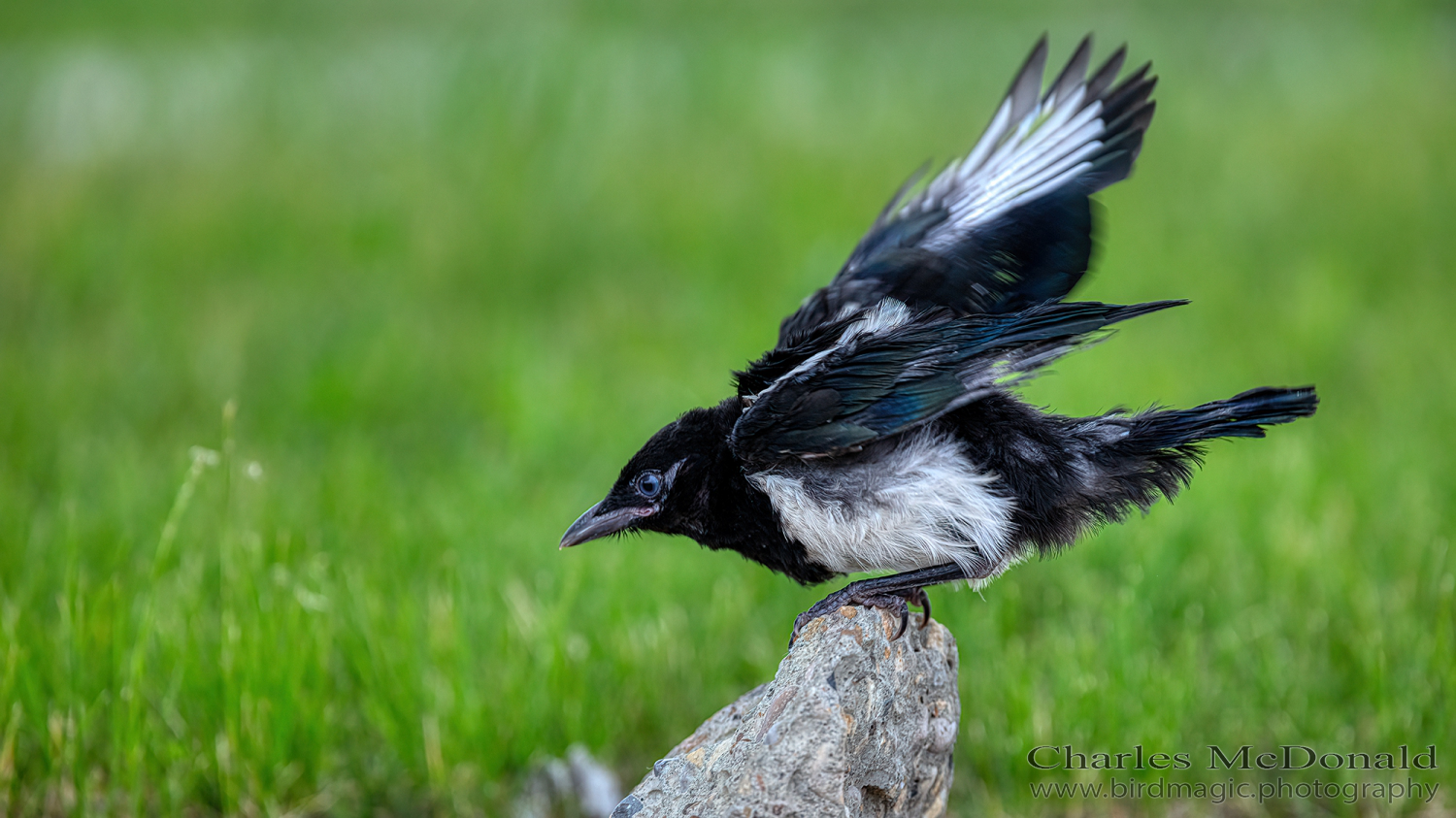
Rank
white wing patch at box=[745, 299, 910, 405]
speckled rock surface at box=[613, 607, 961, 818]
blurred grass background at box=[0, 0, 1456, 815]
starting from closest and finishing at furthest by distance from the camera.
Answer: speckled rock surface at box=[613, 607, 961, 818] < white wing patch at box=[745, 299, 910, 405] < blurred grass background at box=[0, 0, 1456, 815]

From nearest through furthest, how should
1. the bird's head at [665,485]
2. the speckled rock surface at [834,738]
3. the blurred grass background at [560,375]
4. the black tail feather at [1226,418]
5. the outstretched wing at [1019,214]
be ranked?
the speckled rock surface at [834,738] → the black tail feather at [1226,418] → the bird's head at [665,485] → the outstretched wing at [1019,214] → the blurred grass background at [560,375]

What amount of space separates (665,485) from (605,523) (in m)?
0.21

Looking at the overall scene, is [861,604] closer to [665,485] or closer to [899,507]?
[899,507]

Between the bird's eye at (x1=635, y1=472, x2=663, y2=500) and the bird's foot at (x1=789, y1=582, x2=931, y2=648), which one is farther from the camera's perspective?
the bird's eye at (x1=635, y1=472, x2=663, y2=500)

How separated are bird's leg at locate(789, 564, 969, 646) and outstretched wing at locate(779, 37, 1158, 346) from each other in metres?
0.71

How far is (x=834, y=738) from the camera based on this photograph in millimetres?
2518

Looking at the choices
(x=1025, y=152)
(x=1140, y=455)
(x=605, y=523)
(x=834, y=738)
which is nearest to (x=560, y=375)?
(x=605, y=523)

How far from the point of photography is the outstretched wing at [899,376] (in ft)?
9.08

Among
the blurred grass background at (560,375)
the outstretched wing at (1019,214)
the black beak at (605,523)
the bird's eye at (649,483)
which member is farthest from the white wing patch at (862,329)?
the blurred grass background at (560,375)

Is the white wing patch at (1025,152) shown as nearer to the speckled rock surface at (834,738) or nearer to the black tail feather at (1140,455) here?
the black tail feather at (1140,455)

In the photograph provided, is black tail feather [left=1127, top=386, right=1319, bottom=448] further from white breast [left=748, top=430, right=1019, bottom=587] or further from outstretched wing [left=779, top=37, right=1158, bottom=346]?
outstretched wing [left=779, top=37, right=1158, bottom=346]

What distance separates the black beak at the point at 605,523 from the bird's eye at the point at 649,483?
46 mm

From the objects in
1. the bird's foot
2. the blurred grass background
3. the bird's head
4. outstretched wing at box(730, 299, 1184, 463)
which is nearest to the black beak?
the bird's head

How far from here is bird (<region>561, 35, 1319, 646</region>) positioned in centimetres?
281
